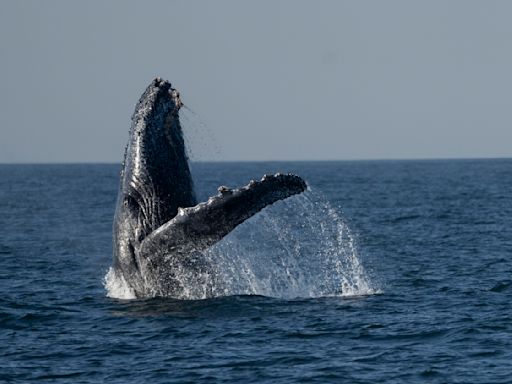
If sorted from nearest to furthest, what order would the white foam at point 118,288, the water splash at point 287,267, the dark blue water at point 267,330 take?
the dark blue water at point 267,330 < the white foam at point 118,288 < the water splash at point 287,267

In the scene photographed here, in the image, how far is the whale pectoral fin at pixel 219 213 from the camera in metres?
14.9

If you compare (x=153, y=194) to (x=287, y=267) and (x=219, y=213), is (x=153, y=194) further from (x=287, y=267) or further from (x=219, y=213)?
(x=287, y=267)

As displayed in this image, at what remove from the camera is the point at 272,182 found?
1483cm

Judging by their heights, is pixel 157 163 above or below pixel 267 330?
above

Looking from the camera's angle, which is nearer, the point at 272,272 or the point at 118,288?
the point at 118,288

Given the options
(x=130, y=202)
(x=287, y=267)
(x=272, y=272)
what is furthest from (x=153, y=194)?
(x=287, y=267)

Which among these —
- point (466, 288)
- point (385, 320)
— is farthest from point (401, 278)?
point (385, 320)

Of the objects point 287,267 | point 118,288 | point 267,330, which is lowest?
point 287,267

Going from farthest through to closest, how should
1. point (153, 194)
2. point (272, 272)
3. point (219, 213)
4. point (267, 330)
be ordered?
1. point (272, 272)
2. point (153, 194)
3. point (267, 330)
4. point (219, 213)

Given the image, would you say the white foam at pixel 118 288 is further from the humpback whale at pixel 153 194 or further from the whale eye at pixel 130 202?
the whale eye at pixel 130 202

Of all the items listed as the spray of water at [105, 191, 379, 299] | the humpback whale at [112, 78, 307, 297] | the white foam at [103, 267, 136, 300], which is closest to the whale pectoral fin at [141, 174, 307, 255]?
the humpback whale at [112, 78, 307, 297]

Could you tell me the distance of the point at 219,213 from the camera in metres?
15.1

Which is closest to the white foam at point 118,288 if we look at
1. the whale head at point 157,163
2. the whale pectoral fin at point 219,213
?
the whale head at point 157,163

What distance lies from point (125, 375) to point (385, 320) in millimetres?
4642
